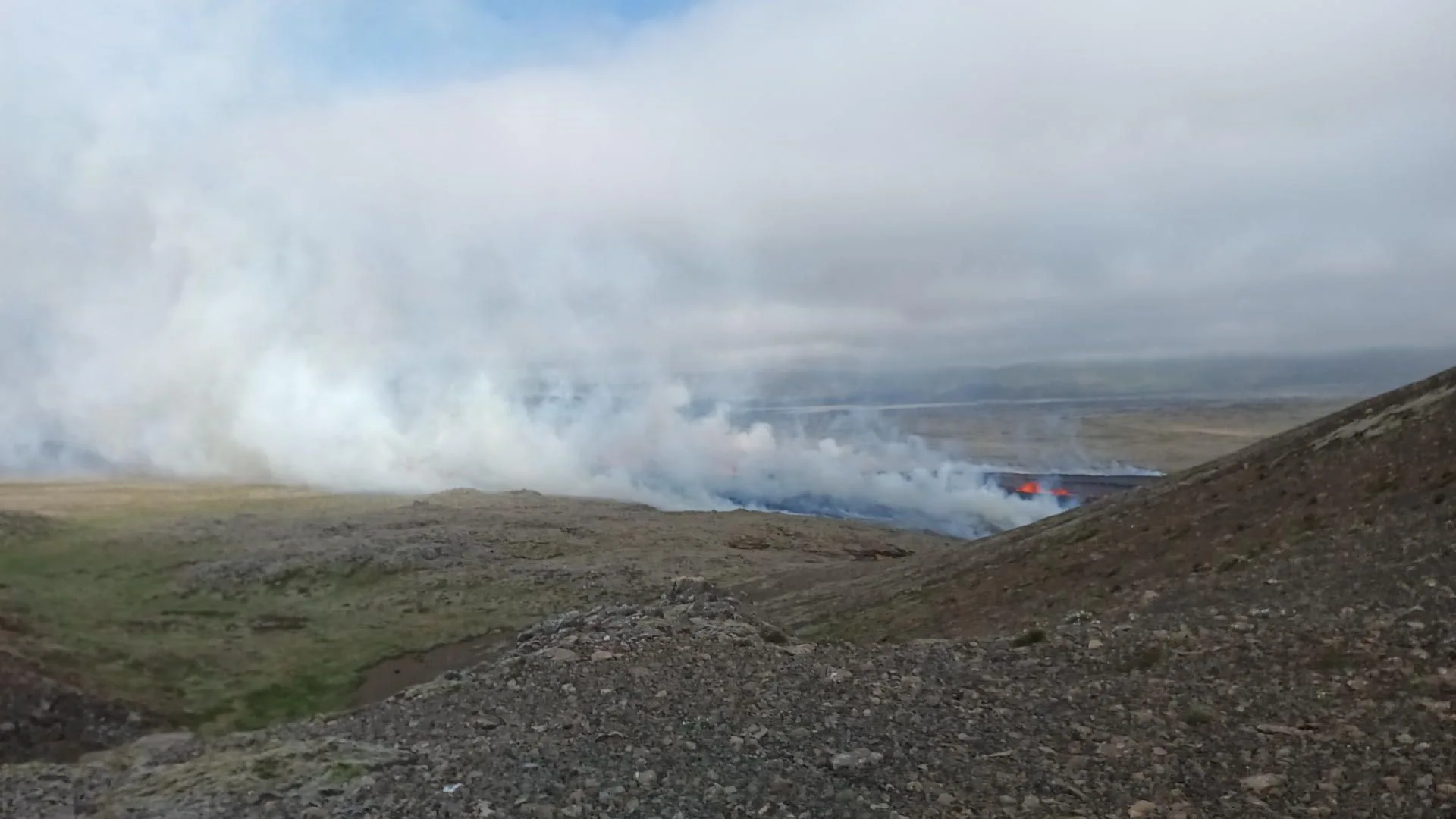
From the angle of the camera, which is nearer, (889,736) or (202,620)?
(889,736)

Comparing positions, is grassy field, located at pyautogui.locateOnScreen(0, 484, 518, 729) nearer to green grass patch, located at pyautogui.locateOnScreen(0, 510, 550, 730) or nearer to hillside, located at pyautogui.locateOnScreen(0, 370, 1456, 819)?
green grass patch, located at pyautogui.locateOnScreen(0, 510, 550, 730)

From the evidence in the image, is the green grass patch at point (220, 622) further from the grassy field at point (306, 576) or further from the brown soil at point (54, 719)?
the brown soil at point (54, 719)

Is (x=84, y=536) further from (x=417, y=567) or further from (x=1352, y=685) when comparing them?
(x=1352, y=685)

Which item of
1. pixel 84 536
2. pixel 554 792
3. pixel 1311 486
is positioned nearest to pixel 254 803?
pixel 554 792

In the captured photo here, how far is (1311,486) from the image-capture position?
87.0 ft

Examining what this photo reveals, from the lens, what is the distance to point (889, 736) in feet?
39.8

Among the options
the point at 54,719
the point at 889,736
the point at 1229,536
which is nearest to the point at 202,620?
the point at 54,719

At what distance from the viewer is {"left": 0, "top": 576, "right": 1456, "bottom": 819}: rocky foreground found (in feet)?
33.5

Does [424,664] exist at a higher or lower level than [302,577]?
lower

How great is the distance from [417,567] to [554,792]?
5580 centimetres

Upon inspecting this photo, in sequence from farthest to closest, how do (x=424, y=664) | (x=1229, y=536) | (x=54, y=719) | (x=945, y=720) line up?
(x=424, y=664) < (x=54, y=719) < (x=1229, y=536) < (x=945, y=720)

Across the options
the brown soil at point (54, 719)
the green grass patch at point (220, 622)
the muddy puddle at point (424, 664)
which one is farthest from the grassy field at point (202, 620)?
the brown soil at point (54, 719)

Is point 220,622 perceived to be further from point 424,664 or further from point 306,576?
point 424,664

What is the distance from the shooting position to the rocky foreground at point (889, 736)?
10.2m
